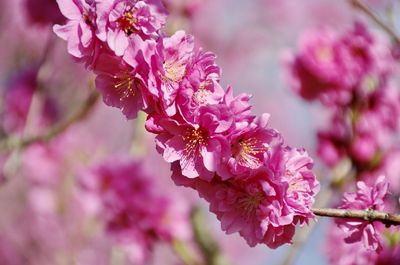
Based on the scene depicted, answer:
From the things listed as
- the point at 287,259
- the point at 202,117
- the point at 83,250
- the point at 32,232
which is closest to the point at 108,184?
the point at 287,259

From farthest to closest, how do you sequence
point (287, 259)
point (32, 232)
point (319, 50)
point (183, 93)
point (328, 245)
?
1. point (32, 232)
2. point (319, 50)
3. point (287, 259)
4. point (328, 245)
5. point (183, 93)

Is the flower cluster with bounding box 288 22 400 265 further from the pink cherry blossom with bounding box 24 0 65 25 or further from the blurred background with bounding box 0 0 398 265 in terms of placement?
the pink cherry blossom with bounding box 24 0 65 25

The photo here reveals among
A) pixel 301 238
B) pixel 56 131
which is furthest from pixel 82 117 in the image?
pixel 301 238

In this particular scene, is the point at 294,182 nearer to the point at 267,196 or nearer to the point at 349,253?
the point at 267,196

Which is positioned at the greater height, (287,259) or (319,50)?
(319,50)

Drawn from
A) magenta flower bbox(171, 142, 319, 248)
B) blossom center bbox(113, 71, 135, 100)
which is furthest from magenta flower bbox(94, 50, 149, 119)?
magenta flower bbox(171, 142, 319, 248)

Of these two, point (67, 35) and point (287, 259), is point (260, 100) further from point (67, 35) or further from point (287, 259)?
point (67, 35)
